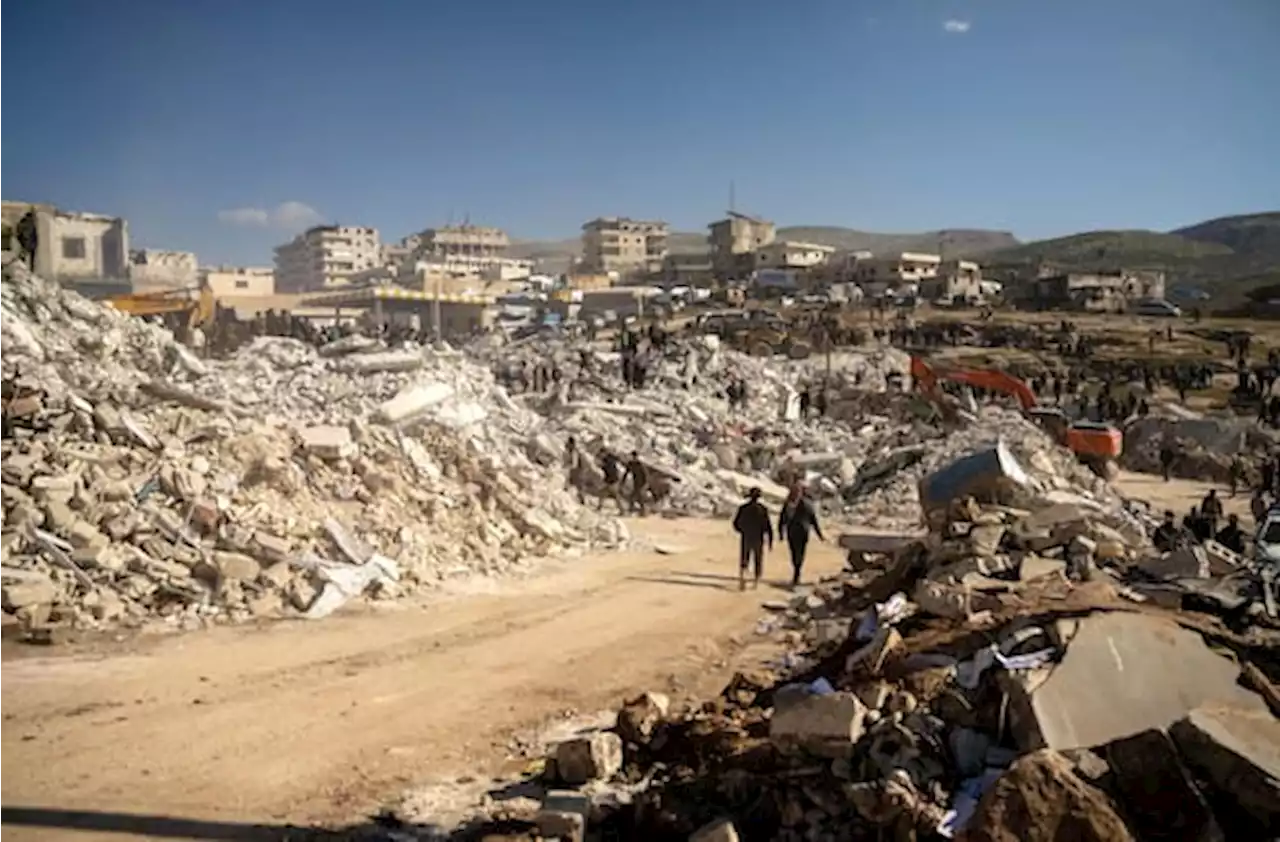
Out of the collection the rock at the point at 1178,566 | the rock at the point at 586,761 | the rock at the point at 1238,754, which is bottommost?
the rock at the point at 586,761

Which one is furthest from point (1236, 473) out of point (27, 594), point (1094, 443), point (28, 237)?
point (28, 237)

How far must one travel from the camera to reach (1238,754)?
3959 mm

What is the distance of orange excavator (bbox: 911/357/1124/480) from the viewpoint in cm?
2061

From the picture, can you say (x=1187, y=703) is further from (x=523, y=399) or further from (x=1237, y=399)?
(x=1237, y=399)

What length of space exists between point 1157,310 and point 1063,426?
38455 mm

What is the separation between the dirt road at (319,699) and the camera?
17.3ft

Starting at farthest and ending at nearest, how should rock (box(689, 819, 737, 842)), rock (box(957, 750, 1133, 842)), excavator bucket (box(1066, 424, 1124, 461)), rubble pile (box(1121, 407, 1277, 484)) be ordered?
1. rubble pile (box(1121, 407, 1277, 484))
2. excavator bucket (box(1066, 424, 1124, 461))
3. rock (box(689, 819, 737, 842))
4. rock (box(957, 750, 1133, 842))

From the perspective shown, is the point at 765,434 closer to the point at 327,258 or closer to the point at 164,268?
the point at 164,268

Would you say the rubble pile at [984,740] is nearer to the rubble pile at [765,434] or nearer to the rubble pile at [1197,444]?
the rubble pile at [765,434]

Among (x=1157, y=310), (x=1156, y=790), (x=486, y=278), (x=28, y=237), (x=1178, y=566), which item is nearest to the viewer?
(x=1156, y=790)

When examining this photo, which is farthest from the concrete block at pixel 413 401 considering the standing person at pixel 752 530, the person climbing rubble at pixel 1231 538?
the person climbing rubble at pixel 1231 538

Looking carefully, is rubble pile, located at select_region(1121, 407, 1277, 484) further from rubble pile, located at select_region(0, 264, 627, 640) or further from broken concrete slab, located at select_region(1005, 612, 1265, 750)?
broken concrete slab, located at select_region(1005, 612, 1265, 750)

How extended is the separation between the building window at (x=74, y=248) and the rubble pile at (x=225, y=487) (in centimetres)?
4299

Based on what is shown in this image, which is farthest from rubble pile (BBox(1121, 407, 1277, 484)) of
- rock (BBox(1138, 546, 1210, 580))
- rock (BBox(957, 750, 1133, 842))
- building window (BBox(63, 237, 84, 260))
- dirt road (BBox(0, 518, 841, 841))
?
building window (BBox(63, 237, 84, 260))
